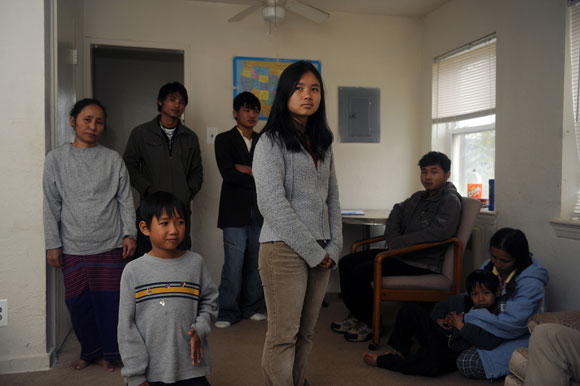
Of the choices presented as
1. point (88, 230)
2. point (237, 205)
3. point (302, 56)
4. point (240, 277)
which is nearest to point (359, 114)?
point (302, 56)

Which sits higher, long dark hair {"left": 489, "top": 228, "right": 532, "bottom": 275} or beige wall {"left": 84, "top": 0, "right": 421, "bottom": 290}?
beige wall {"left": 84, "top": 0, "right": 421, "bottom": 290}

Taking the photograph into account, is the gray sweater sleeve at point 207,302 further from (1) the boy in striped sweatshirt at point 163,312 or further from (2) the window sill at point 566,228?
(2) the window sill at point 566,228

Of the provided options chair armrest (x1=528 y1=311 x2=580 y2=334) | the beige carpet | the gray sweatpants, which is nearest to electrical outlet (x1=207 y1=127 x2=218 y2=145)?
the beige carpet

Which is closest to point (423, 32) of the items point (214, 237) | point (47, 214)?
point (214, 237)

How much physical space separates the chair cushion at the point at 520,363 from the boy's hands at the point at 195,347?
129 cm

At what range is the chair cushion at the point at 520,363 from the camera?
181 centimetres

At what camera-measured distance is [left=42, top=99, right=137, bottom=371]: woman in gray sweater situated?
2389 mm

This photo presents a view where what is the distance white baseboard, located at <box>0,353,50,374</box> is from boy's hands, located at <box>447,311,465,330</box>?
219cm

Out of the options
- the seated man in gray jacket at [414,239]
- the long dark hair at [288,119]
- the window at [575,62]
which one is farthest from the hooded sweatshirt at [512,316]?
the long dark hair at [288,119]

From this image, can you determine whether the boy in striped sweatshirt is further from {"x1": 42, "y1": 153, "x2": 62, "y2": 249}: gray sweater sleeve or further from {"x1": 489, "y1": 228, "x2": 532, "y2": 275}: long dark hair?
{"x1": 489, "y1": 228, "x2": 532, "y2": 275}: long dark hair

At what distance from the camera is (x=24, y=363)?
2393mm

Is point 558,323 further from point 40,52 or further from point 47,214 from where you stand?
point 40,52

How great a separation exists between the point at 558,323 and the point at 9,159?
273 cm

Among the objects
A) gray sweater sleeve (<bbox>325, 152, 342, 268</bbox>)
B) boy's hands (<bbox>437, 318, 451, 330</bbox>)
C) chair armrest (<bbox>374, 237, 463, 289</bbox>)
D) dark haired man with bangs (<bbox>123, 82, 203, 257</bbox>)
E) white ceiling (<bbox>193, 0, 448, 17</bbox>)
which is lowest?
boy's hands (<bbox>437, 318, 451, 330</bbox>)
